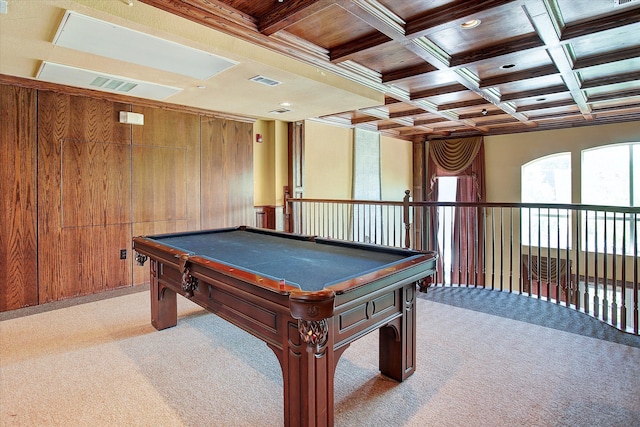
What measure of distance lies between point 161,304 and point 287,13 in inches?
97.3

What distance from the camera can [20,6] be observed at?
2074mm

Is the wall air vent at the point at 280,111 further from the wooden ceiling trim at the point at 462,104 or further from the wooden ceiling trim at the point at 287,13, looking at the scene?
the wooden ceiling trim at the point at 462,104

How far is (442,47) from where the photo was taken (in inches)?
125

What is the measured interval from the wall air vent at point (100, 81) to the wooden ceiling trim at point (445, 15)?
2448mm

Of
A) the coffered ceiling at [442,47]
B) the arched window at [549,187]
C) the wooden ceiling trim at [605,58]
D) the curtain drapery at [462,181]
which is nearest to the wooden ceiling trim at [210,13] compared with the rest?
the coffered ceiling at [442,47]

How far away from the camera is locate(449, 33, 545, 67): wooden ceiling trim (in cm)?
294

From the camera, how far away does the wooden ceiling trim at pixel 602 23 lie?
8.19 ft

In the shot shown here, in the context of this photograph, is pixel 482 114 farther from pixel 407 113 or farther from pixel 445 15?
pixel 445 15

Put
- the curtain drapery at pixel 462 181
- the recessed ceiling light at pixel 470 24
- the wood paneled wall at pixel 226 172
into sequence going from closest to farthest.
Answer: the recessed ceiling light at pixel 470 24 → the wood paneled wall at pixel 226 172 → the curtain drapery at pixel 462 181

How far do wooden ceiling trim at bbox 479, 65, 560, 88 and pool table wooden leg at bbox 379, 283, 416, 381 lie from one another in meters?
2.94

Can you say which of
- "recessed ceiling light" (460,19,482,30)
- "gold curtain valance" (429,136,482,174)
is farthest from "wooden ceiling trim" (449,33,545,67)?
"gold curtain valance" (429,136,482,174)

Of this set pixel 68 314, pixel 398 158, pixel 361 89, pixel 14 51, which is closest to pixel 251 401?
pixel 68 314

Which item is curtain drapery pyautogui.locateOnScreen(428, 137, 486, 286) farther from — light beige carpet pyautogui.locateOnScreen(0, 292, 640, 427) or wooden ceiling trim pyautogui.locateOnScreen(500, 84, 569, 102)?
light beige carpet pyautogui.locateOnScreen(0, 292, 640, 427)

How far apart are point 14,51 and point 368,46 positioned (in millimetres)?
2759
